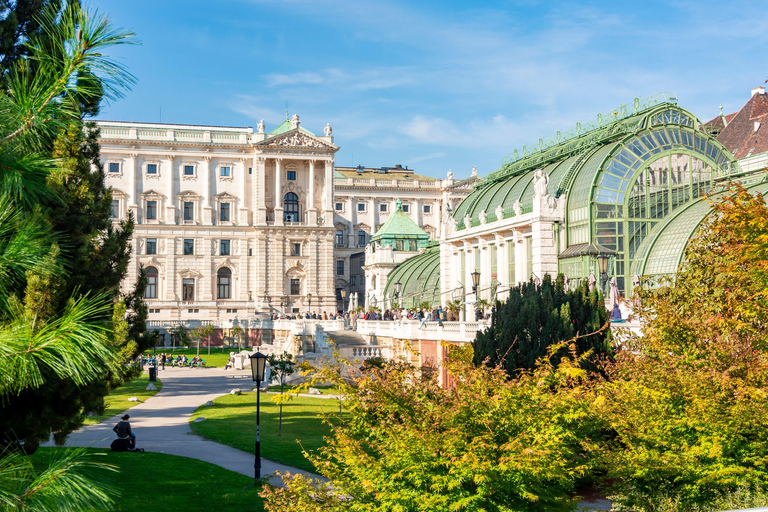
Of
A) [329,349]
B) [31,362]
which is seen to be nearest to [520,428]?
[31,362]

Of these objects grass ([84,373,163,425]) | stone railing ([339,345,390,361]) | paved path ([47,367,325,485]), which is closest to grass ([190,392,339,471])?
paved path ([47,367,325,485])

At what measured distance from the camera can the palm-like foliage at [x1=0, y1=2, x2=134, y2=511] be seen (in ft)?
18.9

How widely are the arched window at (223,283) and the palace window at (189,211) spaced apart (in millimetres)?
8052

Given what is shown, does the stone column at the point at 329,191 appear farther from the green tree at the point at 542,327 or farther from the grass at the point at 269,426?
the green tree at the point at 542,327

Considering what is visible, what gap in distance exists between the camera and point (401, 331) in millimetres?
41375

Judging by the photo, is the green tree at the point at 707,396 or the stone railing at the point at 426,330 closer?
the green tree at the point at 707,396

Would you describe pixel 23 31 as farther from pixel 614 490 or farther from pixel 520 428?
pixel 614 490

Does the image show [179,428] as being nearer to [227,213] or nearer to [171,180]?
[227,213]

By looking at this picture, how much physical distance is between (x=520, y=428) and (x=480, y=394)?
2.93 feet

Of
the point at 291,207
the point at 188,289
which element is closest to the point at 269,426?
the point at 188,289

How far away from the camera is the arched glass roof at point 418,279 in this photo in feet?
198

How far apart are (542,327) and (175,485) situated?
41.3 ft

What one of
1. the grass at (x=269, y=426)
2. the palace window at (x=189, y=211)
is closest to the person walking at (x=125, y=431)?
the grass at (x=269, y=426)

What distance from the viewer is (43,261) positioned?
20.9ft
